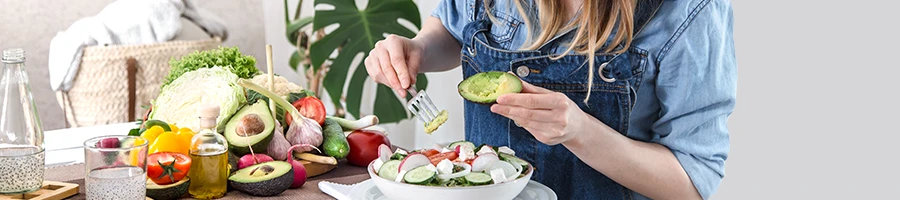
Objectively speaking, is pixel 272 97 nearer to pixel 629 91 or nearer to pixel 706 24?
pixel 629 91

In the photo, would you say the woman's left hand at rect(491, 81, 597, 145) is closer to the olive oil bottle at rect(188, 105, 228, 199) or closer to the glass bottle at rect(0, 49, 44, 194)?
the olive oil bottle at rect(188, 105, 228, 199)

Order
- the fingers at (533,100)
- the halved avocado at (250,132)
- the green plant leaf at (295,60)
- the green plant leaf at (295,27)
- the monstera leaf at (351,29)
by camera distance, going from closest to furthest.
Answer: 1. the fingers at (533,100)
2. the halved avocado at (250,132)
3. the monstera leaf at (351,29)
4. the green plant leaf at (295,27)
5. the green plant leaf at (295,60)

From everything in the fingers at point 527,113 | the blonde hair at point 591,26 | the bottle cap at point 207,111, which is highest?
the blonde hair at point 591,26

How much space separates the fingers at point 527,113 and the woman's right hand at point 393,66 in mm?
298

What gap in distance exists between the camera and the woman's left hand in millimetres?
1198

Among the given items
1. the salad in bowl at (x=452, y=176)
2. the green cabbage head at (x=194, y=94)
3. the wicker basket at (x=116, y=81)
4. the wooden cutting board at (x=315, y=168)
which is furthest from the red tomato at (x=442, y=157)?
the wicker basket at (x=116, y=81)

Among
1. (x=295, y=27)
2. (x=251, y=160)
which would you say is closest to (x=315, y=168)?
(x=251, y=160)

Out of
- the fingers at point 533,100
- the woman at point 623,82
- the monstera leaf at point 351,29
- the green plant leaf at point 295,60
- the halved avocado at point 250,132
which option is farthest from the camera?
the green plant leaf at point 295,60

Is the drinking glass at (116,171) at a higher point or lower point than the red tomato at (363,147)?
higher

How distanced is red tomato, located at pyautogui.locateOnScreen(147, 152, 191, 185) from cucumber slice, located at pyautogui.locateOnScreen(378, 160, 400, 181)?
37 cm

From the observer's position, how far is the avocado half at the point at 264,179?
1474 mm

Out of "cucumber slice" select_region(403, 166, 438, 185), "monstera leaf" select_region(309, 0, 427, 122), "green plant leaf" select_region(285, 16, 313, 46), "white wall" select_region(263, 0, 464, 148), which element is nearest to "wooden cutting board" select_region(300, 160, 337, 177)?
"cucumber slice" select_region(403, 166, 438, 185)

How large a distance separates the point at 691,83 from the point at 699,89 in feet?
0.06

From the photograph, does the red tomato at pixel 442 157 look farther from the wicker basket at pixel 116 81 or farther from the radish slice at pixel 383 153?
the wicker basket at pixel 116 81
